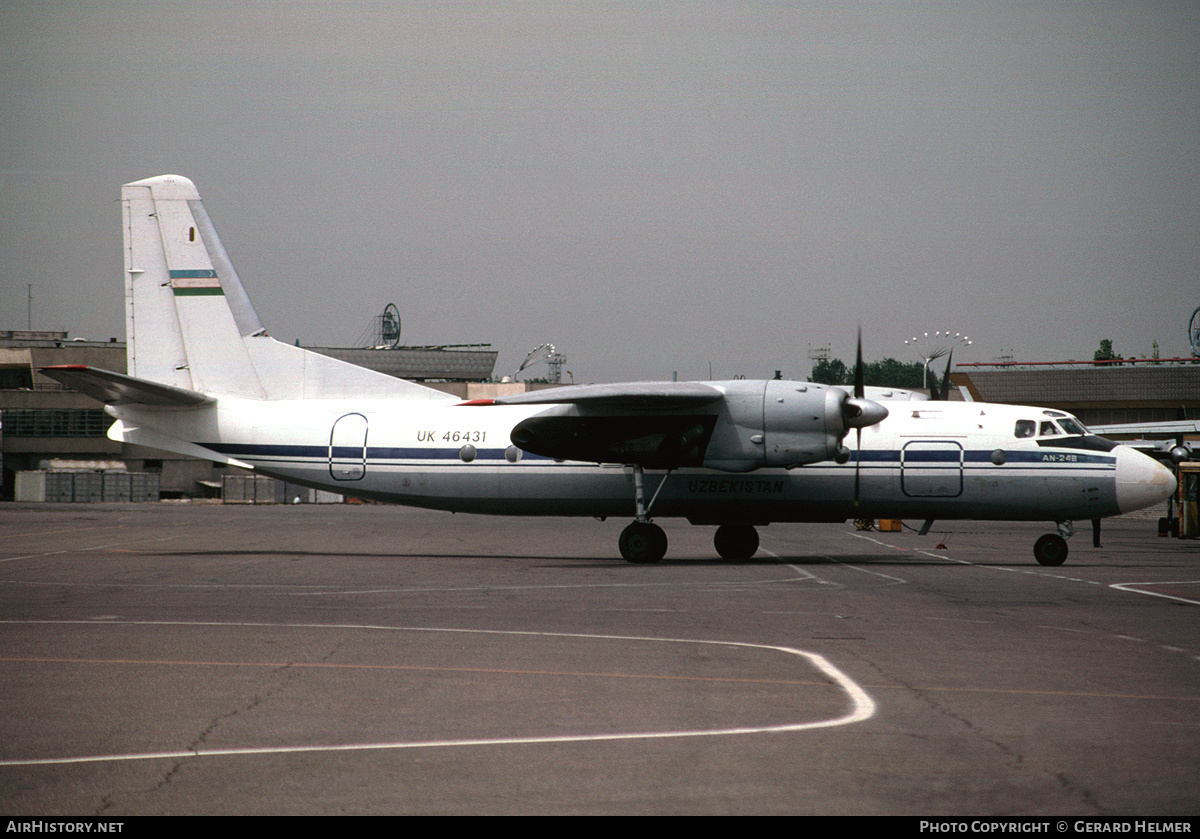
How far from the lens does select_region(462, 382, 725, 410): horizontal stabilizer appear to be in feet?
74.6

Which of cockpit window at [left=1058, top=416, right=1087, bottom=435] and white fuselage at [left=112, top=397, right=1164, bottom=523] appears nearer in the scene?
white fuselage at [left=112, top=397, right=1164, bottom=523]

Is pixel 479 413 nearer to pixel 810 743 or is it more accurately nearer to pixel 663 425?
pixel 663 425

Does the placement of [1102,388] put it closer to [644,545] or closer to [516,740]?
[644,545]

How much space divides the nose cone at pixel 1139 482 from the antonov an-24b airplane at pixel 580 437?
1.5 inches

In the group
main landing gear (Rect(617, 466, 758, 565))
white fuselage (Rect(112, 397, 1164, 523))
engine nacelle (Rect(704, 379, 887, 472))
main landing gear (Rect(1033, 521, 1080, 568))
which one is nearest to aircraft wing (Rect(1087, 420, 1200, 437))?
white fuselage (Rect(112, 397, 1164, 523))

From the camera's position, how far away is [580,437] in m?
24.5

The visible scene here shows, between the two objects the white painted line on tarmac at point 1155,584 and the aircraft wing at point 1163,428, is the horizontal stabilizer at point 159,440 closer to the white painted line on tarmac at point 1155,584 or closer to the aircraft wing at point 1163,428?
the white painted line on tarmac at point 1155,584

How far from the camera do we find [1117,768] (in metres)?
6.68

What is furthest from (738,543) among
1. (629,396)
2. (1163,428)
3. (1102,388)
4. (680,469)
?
(1102,388)

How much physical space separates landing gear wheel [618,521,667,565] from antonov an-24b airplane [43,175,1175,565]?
3 cm

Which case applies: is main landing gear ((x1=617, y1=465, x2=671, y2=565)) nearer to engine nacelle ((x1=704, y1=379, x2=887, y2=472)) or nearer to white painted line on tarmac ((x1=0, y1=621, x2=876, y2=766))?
engine nacelle ((x1=704, y1=379, x2=887, y2=472))

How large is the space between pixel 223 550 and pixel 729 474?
13.2 m

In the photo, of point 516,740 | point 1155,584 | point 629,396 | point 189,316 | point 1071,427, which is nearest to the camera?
point 516,740

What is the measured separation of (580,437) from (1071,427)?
36.5 ft
